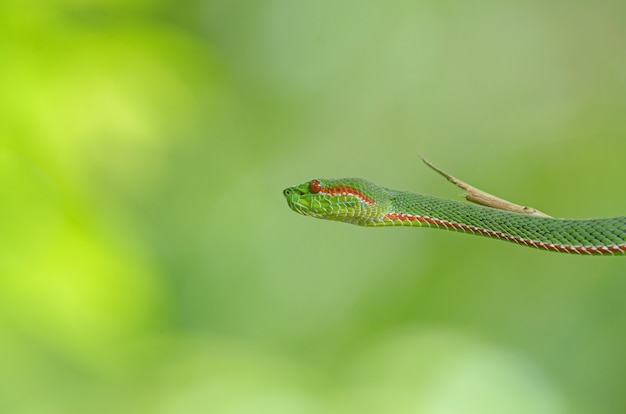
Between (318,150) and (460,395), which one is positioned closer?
(460,395)

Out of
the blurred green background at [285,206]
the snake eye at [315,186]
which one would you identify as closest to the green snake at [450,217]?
the snake eye at [315,186]

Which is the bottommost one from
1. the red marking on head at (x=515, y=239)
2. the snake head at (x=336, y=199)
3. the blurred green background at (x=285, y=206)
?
the red marking on head at (x=515, y=239)

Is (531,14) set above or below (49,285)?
above

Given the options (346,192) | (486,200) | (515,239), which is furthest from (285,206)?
(515,239)

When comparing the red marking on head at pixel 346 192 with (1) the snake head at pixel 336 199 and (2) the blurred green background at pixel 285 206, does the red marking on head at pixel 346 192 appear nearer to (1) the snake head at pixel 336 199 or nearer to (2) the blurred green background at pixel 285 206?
(1) the snake head at pixel 336 199

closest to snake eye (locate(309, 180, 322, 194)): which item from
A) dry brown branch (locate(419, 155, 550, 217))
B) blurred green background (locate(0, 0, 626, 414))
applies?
dry brown branch (locate(419, 155, 550, 217))

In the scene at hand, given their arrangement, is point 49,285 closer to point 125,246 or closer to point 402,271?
point 125,246

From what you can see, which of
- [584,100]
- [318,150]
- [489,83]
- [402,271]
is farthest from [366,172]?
[584,100]
